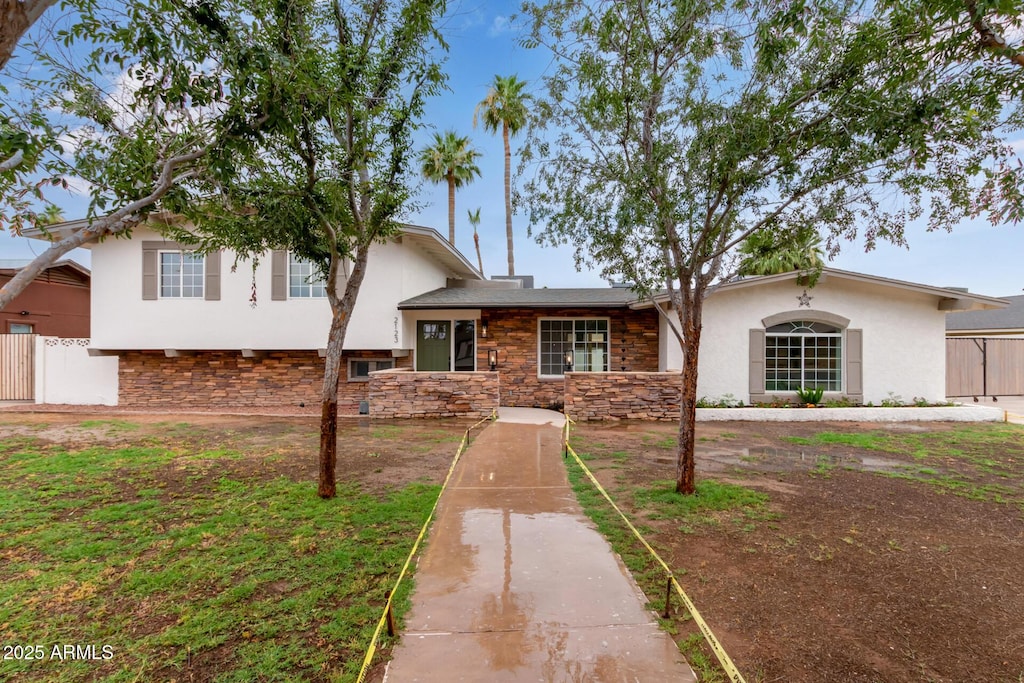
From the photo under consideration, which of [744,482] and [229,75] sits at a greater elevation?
[229,75]

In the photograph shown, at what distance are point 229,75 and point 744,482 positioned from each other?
736cm

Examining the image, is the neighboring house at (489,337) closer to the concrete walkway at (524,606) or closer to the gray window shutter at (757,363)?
the gray window shutter at (757,363)

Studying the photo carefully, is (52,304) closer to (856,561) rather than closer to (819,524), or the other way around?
(819,524)

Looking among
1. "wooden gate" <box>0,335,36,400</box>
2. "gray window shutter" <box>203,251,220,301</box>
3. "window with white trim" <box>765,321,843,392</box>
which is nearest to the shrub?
"window with white trim" <box>765,321,843,392</box>

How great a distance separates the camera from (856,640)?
292cm

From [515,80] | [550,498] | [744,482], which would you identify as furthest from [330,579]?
[515,80]

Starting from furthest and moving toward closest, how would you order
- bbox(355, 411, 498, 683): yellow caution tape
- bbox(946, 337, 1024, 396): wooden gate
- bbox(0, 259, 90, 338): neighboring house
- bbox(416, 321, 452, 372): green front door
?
bbox(0, 259, 90, 338): neighboring house < bbox(946, 337, 1024, 396): wooden gate < bbox(416, 321, 452, 372): green front door < bbox(355, 411, 498, 683): yellow caution tape

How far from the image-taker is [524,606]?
10.5ft

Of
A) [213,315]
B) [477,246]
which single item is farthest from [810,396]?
[477,246]

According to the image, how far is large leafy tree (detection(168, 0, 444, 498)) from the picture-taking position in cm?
455

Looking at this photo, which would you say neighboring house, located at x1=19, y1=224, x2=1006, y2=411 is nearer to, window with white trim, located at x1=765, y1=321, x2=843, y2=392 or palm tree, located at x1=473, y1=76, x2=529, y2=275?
window with white trim, located at x1=765, y1=321, x2=843, y2=392

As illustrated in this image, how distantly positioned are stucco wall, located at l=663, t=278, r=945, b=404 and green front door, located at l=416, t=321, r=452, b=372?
6.51 meters

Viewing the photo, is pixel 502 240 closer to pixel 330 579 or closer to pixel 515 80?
pixel 515 80

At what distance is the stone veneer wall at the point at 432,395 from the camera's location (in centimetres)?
1154
